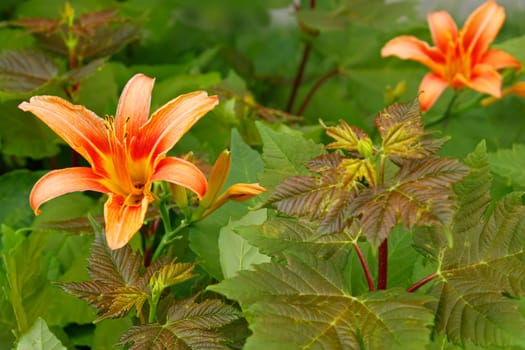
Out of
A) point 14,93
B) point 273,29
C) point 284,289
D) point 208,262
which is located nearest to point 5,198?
point 14,93

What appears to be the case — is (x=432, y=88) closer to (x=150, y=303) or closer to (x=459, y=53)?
(x=459, y=53)

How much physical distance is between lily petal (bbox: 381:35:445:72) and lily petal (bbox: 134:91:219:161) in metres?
0.39

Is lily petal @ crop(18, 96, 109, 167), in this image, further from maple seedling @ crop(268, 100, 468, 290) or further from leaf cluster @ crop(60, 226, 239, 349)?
maple seedling @ crop(268, 100, 468, 290)

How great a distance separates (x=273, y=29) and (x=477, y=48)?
0.86 meters

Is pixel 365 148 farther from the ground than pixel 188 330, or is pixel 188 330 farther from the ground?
pixel 365 148

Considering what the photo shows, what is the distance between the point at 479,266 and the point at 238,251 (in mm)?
186

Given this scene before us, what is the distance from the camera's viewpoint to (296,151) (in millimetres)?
616

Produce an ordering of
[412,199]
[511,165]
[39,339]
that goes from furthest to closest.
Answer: [511,165]
[39,339]
[412,199]

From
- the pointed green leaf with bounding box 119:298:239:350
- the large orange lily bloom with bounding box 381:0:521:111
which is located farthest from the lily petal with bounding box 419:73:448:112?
the pointed green leaf with bounding box 119:298:239:350

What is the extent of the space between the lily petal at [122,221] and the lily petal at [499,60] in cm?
52

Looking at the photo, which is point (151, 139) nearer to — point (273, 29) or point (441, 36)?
point (441, 36)

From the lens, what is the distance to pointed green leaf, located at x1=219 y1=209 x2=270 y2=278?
625mm

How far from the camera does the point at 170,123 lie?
605 mm

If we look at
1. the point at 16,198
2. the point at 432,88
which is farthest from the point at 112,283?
the point at 432,88
